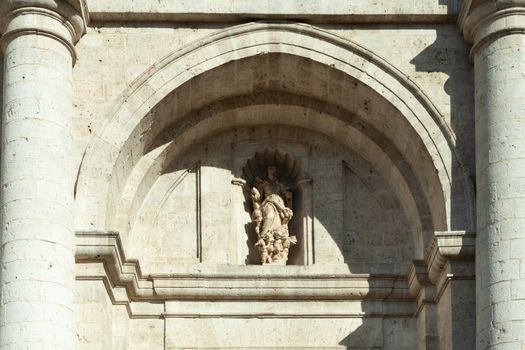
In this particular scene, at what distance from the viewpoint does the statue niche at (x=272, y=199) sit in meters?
22.6

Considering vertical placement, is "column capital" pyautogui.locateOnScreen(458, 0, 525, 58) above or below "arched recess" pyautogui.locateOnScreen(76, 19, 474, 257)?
above

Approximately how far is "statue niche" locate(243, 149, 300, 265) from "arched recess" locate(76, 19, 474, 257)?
764mm

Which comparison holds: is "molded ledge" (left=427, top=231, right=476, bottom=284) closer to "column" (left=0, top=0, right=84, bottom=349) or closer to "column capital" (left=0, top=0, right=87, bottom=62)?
"column" (left=0, top=0, right=84, bottom=349)

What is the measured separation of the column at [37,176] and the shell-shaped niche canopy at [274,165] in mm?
3368

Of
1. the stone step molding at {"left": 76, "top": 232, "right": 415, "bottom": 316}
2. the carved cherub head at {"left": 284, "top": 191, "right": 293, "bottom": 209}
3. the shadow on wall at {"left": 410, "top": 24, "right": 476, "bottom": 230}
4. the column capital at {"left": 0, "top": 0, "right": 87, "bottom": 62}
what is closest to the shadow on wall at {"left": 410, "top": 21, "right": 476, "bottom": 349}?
the shadow on wall at {"left": 410, "top": 24, "right": 476, "bottom": 230}

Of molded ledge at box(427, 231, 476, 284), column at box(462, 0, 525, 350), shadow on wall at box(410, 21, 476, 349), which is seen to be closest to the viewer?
column at box(462, 0, 525, 350)

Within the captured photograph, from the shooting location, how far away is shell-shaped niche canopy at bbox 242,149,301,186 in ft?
76.3

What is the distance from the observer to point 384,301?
22.4 m

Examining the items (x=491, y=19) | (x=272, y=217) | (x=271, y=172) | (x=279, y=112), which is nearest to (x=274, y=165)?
(x=271, y=172)

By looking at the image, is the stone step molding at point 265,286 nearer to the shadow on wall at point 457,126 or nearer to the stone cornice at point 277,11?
the shadow on wall at point 457,126

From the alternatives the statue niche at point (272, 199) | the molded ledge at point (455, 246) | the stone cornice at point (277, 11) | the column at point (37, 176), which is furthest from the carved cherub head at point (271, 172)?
the column at point (37, 176)

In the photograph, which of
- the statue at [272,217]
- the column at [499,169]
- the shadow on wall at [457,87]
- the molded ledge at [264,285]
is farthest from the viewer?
the statue at [272,217]

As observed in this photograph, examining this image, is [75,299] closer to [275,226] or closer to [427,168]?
[275,226]

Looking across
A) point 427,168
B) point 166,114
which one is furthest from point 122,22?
point 427,168
